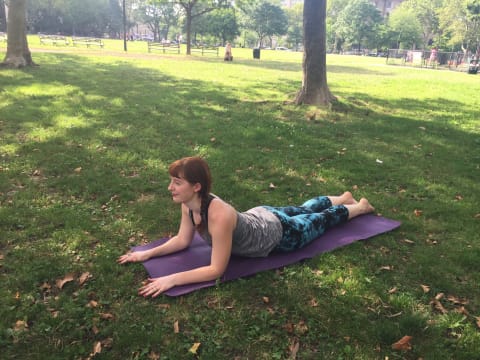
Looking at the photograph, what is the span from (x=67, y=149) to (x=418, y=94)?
13.4 metres

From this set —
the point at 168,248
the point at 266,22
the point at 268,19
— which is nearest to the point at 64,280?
the point at 168,248

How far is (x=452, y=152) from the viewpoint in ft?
26.2

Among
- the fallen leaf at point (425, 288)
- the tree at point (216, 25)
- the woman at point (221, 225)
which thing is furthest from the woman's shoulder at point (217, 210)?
the tree at point (216, 25)

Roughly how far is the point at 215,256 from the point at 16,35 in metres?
16.6

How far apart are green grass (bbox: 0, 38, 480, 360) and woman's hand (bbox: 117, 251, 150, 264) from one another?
0.08m

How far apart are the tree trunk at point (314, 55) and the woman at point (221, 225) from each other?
7007mm

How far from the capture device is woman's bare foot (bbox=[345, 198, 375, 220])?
5.01 meters

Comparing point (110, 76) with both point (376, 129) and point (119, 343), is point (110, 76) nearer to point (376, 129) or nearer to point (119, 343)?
point (376, 129)

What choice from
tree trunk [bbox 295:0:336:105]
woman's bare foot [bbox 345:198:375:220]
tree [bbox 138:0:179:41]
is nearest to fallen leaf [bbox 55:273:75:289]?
woman's bare foot [bbox 345:198:375:220]

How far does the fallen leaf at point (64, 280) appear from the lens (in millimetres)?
3617

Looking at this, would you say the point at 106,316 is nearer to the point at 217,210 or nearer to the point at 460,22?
the point at 217,210

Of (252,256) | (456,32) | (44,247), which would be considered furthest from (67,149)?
(456,32)

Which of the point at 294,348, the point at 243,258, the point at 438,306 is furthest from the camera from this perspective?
the point at 243,258

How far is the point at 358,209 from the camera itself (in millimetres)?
5090
